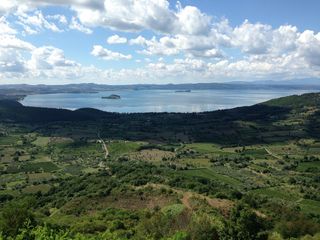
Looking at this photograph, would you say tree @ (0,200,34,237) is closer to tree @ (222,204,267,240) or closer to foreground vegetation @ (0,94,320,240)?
foreground vegetation @ (0,94,320,240)

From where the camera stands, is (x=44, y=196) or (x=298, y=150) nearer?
(x=44, y=196)

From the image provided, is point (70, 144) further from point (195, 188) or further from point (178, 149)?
point (195, 188)

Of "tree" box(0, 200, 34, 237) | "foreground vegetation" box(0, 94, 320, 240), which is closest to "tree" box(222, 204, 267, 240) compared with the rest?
"foreground vegetation" box(0, 94, 320, 240)

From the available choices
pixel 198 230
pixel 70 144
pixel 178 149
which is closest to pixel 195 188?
pixel 198 230

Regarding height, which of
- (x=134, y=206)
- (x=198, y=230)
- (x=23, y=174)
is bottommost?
(x=23, y=174)

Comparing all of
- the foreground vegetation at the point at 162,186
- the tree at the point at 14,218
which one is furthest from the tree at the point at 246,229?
the tree at the point at 14,218

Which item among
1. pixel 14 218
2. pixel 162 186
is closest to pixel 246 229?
pixel 14 218

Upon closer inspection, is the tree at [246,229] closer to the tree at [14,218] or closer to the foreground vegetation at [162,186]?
the foreground vegetation at [162,186]

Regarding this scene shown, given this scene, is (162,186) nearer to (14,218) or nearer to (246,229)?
(246,229)

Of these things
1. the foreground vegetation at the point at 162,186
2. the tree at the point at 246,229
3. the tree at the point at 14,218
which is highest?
the tree at the point at 14,218
